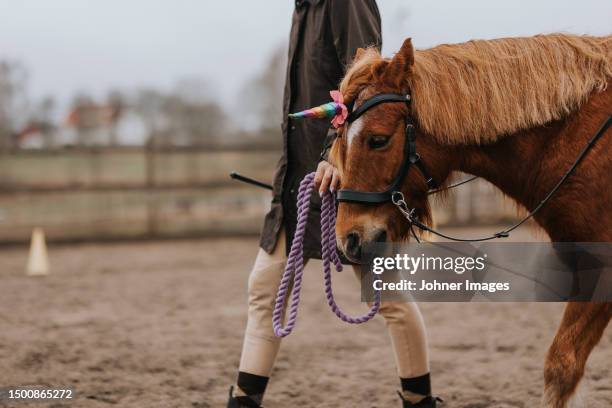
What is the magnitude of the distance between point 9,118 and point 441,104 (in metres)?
27.8

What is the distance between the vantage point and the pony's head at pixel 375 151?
7.23 feet

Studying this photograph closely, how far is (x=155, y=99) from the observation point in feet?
109

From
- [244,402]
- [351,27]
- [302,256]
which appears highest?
[351,27]

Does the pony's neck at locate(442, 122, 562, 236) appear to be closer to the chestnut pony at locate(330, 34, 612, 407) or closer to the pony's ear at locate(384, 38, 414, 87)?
the chestnut pony at locate(330, 34, 612, 407)

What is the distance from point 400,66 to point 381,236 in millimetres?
536

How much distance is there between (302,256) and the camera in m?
2.58

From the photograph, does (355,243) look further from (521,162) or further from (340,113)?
(521,162)

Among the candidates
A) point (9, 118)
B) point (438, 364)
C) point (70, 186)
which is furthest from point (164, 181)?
point (9, 118)

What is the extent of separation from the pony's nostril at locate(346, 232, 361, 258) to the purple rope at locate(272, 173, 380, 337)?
0.92 feet

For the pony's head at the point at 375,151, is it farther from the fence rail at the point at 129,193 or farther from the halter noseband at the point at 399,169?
the fence rail at the point at 129,193

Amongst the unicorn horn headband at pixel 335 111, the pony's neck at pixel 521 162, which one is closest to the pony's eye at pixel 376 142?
the unicorn horn headband at pixel 335 111

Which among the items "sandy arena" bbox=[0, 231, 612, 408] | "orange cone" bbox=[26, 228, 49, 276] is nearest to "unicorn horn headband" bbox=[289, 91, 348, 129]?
"sandy arena" bbox=[0, 231, 612, 408]

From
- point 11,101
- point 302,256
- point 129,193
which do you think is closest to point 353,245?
point 302,256

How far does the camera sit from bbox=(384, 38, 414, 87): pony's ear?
7.16ft
